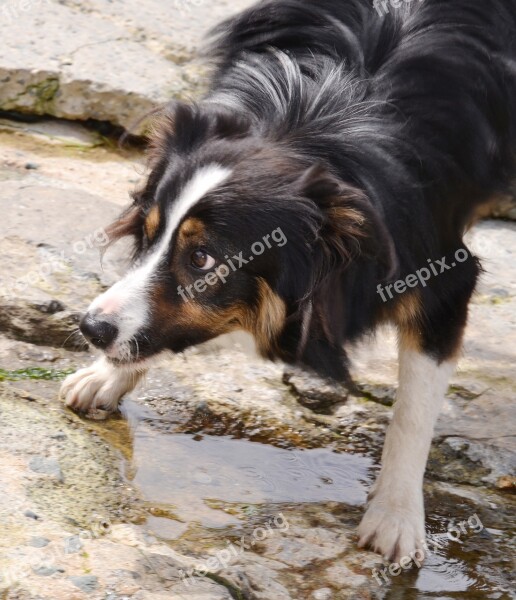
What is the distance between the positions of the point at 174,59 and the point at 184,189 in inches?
132

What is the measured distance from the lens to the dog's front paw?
371 centimetres

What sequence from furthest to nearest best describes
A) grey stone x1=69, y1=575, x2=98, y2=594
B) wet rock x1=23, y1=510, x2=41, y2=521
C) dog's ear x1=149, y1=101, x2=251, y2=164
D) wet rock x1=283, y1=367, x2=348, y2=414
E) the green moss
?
1. wet rock x1=283, y1=367, x2=348, y2=414
2. the green moss
3. dog's ear x1=149, y1=101, x2=251, y2=164
4. wet rock x1=23, y1=510, x2=41, y2=521
5. grey stone x1=69, y1=575, x2=98, y2=594

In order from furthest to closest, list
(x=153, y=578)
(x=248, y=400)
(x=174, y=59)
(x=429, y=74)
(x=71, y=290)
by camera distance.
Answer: (x=174, y=59) → (x=71, y=290) → (x=248, y=400) → (x=429, y=74) → (x=153, y=578)

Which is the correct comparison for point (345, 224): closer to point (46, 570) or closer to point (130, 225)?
point (130, 225)

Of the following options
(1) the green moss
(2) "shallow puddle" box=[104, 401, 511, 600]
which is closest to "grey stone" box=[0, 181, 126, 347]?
(1) the green moss

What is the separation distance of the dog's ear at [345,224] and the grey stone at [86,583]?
1168 mm

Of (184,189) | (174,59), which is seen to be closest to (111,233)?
(184,189)

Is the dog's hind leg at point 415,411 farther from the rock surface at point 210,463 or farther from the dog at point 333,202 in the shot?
the rock surface at point 210,463

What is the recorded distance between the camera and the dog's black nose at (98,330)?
3.37 metres

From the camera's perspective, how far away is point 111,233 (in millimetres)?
3889

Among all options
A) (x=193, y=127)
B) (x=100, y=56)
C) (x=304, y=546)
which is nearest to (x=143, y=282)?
(x=193, y=127)

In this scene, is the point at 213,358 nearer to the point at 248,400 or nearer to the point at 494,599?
the point at 248,400

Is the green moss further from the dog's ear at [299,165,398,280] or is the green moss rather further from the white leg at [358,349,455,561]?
the dog's ear at [299,165,398,280]

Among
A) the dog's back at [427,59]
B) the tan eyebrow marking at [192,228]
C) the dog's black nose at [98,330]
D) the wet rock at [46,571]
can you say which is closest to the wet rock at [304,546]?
the wet rock at [46,571]
